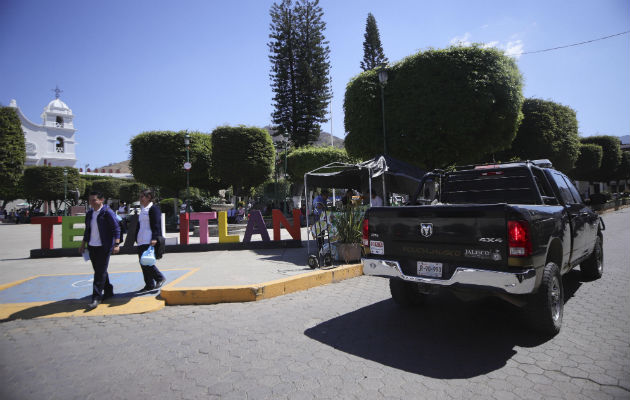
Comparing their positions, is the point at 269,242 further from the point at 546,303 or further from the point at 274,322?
the point at 546,303

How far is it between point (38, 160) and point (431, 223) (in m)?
84.3

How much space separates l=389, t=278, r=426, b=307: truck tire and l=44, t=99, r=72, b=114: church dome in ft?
290

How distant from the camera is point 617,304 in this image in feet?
14.7

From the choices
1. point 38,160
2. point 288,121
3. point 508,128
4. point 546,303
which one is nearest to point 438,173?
point 546,303

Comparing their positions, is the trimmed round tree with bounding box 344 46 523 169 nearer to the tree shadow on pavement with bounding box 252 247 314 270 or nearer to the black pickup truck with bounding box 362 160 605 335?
the tree shadow on pavement with bounding box 252 247 314 270

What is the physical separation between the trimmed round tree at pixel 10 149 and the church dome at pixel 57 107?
2372 inches

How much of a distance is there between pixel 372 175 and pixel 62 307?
6975mm

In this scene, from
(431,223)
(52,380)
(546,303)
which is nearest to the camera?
(52,380)

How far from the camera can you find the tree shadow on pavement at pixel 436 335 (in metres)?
3.03

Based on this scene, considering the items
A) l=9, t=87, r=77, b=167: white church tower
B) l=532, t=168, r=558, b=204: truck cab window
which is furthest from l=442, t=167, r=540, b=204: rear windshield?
l=9, t=87, r=77, b=167: white church tower

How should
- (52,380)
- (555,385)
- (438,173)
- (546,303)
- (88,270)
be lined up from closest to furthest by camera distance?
(555,385) < (52,380) < (546,303) < (438,173) < (88,270)

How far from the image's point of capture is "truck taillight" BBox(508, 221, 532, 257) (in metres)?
3.07

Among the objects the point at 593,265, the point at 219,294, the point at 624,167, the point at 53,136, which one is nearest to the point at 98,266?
the point at 219,294

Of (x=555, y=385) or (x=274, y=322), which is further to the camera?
(x=274, y=322)
